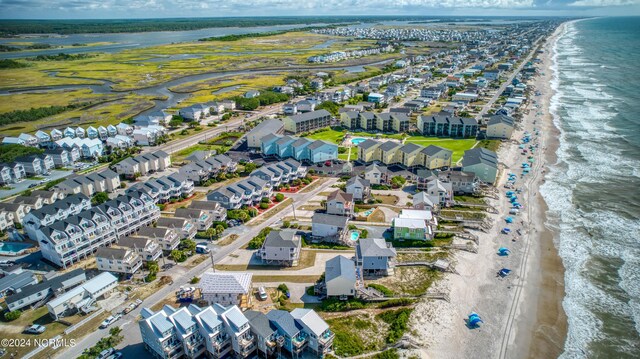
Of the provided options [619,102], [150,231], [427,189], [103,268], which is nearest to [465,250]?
[427,189]

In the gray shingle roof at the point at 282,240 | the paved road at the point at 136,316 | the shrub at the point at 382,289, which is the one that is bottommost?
the shrub at the point at 382,289

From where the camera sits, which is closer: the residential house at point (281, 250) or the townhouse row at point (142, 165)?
the residential house at point (281, 250)

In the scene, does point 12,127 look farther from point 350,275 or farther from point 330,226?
point 350,275

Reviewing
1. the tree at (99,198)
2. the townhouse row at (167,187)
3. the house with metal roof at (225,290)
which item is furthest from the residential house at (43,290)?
the tree at (99,198)

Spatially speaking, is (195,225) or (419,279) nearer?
(419,279)

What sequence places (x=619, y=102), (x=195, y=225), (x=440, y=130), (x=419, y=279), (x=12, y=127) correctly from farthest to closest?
(x=619, y=102) < (x=12, y=127) < (x=440, y=130) < (x=195, y=225) < (x=419, y=279)

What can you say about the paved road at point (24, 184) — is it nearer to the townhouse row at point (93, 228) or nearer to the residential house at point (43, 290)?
the townhouse row at point (93, 228)

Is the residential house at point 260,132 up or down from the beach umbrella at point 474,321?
up
